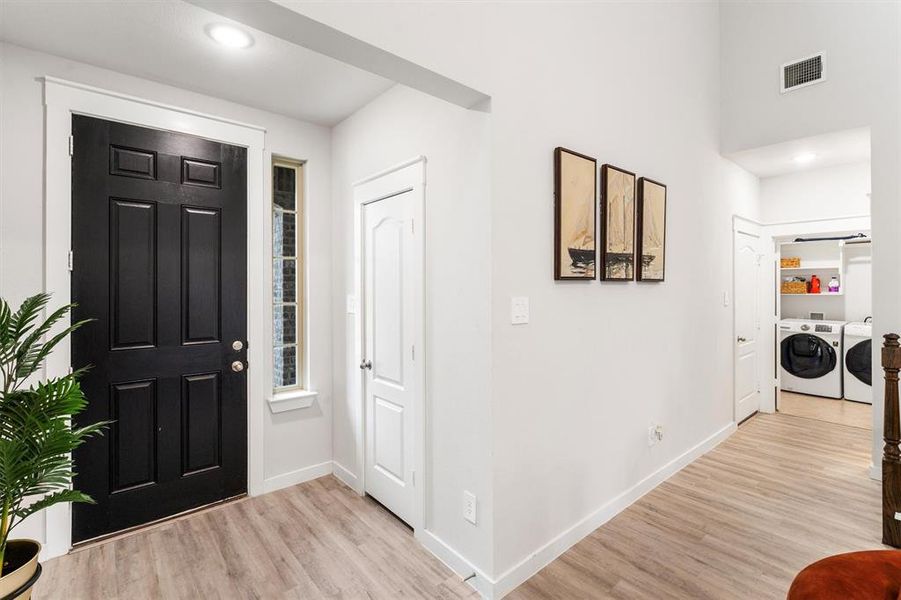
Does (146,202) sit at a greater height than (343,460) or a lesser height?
greater

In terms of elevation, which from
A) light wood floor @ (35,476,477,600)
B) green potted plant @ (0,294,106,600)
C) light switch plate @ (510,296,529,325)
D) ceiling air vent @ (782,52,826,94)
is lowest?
light wood floor @ (35,476,477,600)

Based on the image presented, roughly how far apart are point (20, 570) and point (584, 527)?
7.62 ft

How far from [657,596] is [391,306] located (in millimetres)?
1947

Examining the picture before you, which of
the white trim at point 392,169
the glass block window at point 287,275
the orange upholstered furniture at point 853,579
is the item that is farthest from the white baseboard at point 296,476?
the orange upholstered furniture at point 853,579

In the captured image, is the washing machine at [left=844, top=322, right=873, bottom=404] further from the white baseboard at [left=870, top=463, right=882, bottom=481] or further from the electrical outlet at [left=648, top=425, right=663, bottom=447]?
the electrical outlet at [left=648, top=425, right=663, bottom=447]

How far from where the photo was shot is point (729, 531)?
2.44 m

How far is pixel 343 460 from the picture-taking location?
320 centimetres

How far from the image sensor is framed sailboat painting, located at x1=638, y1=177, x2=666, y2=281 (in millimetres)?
2805

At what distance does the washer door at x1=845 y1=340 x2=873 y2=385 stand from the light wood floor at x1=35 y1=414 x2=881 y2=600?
2.33 metres

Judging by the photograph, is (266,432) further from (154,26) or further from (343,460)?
(154,26)

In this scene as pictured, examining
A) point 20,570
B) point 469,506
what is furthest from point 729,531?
point 20,570

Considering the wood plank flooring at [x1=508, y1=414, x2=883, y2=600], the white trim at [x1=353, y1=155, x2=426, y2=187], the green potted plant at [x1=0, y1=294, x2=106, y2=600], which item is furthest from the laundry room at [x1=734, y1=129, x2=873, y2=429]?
the green potted plant at [x1=0, y1=294, x2=106, y2=600]

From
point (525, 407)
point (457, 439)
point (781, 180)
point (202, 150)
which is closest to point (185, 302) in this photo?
point (202, 150)

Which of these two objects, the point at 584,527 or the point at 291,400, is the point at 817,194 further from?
the point at 291,400
